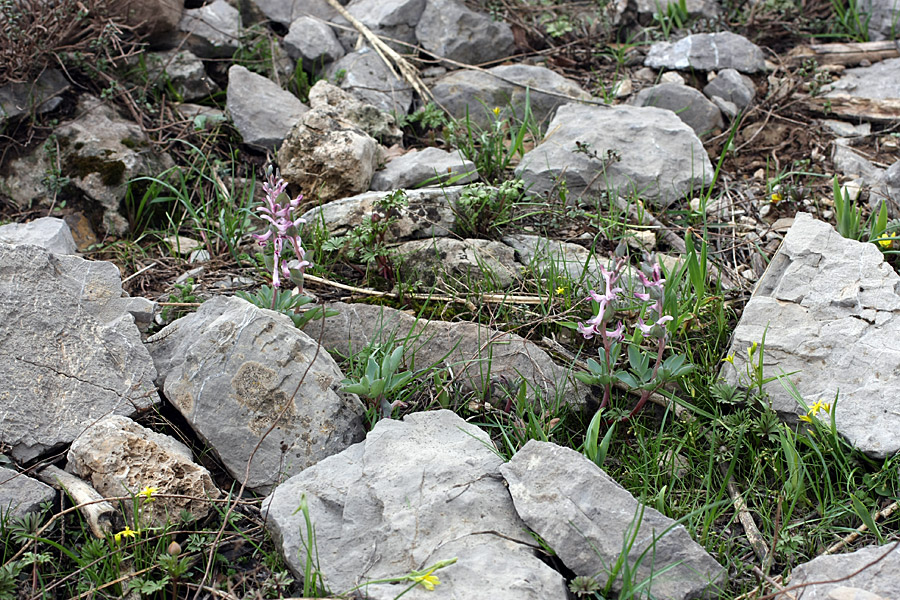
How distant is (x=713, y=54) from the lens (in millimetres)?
4809

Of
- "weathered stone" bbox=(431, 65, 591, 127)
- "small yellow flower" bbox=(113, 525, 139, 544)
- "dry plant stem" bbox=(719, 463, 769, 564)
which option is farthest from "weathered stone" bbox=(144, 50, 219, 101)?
"dry plant stem" bbox=(719, 463, 769, 564)

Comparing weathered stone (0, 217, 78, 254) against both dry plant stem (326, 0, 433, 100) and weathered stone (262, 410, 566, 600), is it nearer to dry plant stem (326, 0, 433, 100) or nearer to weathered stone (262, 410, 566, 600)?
weathered stone (262, 410, 566, 600)

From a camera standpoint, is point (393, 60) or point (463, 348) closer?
point (463, 348)

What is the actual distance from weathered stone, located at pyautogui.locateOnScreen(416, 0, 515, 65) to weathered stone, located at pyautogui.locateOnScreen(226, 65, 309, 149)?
1130 mm

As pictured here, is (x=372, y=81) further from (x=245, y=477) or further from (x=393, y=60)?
(x=245, y=477)

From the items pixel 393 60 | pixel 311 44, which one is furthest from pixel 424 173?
pixel 311 44

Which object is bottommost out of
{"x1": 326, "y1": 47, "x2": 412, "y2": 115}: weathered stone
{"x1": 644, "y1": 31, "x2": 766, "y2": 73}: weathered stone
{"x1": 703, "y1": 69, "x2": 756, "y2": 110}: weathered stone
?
{"x1": 326, "y1": 47, "x2": 412, "y2": 115}: weathered stone

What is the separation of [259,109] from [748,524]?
10.8 ft

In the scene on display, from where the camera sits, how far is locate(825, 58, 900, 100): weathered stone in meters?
4.55

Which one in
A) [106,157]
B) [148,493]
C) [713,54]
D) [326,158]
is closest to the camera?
[148,493]

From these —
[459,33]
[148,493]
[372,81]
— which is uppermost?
[459,33]

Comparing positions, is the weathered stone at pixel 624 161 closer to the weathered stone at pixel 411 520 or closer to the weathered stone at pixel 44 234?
the weathered stone at pixel 411 520

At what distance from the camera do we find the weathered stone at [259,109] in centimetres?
418

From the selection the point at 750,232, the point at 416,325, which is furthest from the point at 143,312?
the point at 750,232
